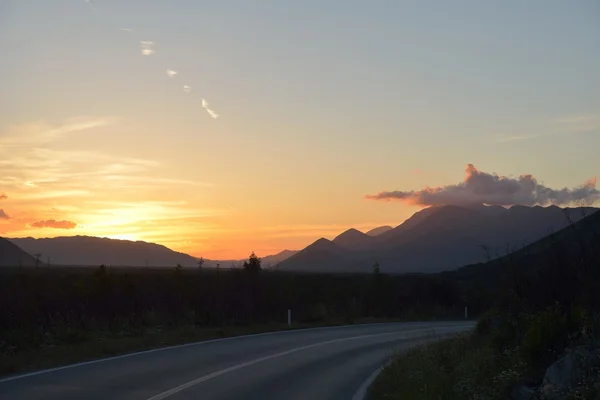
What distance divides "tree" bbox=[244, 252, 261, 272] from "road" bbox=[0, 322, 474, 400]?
13.7 meters

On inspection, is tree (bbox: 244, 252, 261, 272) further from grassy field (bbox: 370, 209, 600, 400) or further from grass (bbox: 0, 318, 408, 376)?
grassy field (bbox: 370, 209, 600, 400)

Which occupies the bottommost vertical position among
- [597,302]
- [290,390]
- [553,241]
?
[290,390]

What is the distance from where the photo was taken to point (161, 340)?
878 inches

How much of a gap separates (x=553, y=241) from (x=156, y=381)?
26.0 feet

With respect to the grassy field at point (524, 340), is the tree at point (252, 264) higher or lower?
higher

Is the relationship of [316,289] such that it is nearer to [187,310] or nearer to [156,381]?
[187,310]

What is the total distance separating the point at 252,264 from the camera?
128 ft

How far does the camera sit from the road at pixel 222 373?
42.7ft

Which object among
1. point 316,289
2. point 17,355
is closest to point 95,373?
point 17,355

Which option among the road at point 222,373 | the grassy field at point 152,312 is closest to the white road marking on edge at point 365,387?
the road at point 222,373

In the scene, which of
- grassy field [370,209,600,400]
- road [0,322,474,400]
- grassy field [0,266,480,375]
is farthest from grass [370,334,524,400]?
grassy field [0,266,480,375]

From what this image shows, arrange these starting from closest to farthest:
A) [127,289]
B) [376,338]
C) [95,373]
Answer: [95,373] → [376,338] → [127,289]

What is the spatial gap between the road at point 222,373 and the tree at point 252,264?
13.7 meters

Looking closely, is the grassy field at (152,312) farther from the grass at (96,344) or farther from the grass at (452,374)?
the grass at (452,374)
